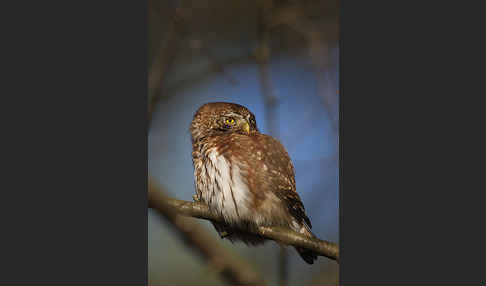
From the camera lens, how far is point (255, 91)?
6.14 ft

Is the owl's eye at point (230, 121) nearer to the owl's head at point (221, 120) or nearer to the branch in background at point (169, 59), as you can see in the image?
the owl's head at point (221, 120)

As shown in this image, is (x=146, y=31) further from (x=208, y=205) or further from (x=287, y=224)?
(x=287, y=224)

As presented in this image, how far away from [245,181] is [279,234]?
1.08 feet

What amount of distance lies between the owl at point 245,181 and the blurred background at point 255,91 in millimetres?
87

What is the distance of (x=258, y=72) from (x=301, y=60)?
0.24 m

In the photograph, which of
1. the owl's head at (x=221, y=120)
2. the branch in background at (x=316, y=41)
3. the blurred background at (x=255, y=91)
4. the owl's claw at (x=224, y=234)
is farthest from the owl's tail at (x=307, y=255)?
the owl's head at (x=221, y=120)

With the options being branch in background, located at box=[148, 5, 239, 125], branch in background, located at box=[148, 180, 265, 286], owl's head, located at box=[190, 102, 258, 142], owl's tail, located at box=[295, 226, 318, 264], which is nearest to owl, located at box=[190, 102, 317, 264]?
owl's head, located at box=[190, 102, 258, 142]

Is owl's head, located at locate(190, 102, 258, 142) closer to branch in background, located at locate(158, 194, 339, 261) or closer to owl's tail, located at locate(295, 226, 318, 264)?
branch in background, located at locate(158, 194, 339, 261)

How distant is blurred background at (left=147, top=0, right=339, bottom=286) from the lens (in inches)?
70.7

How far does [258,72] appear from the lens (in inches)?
74.5

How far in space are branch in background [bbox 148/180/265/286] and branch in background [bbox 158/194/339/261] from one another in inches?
5.2

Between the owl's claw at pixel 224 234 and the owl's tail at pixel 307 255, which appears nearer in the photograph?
the owl's tail at pixel 307 255

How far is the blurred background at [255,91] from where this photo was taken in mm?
1795

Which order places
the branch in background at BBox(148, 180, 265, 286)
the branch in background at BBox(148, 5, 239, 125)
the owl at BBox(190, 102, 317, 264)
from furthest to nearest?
the owl at BBox(190, 102, 317, 264), the branch in background at BBox(148, 5, 239, 125), the branch in background at BBox(148, 180, 265, 286)
